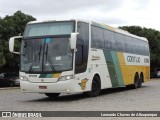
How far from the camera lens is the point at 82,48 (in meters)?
18.7

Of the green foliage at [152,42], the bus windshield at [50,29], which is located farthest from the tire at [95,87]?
the green foliage at [152,42]

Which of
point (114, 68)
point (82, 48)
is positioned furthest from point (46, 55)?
point (114, 68)

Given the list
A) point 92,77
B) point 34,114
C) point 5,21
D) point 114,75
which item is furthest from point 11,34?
point 34,114

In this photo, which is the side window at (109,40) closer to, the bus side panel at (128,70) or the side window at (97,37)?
the side window at (97,37)

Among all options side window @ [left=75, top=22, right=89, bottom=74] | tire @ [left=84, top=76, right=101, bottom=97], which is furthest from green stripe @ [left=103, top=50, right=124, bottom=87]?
side window @ [left=75, top=22, right=89, bottom=74]

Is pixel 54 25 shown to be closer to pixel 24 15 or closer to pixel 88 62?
pixel 88 62

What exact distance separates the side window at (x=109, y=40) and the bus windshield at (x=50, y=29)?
383cm

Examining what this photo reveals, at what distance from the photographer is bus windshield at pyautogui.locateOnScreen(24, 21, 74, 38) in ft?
59.8

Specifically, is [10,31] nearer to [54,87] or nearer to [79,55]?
[79,55]

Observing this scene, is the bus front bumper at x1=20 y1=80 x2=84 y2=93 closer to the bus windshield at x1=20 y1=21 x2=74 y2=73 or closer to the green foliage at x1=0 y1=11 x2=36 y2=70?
the bus windshield at x1=20 y1=21 x2=74 y2=73

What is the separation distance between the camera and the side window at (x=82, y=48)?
18125 mm

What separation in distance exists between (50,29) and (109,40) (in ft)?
Answer: 15.7

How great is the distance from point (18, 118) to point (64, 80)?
565 cm

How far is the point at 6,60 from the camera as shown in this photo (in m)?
40.1
